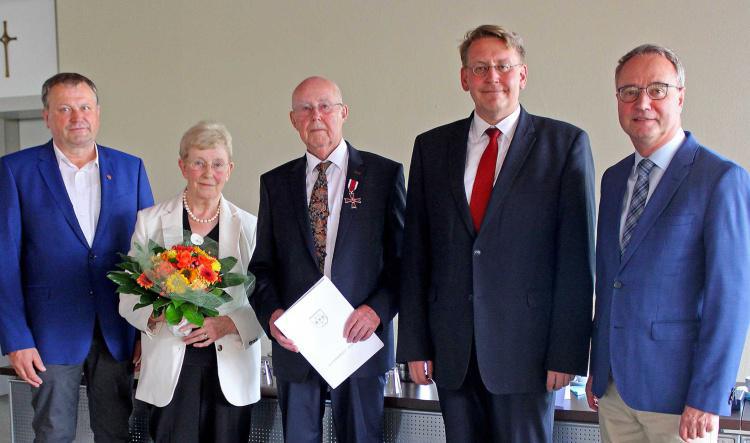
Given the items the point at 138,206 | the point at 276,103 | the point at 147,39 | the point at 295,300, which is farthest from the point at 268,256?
the point at 147,39

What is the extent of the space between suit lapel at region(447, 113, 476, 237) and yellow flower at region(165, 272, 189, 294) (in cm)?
92

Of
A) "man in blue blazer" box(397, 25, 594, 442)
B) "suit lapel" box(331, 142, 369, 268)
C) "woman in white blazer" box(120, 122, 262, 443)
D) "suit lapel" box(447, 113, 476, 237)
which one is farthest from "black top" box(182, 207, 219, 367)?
"suit lapel" box(447, 113, 476, 237)

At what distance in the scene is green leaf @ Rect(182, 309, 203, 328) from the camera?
92.1 inches

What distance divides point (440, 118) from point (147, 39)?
242 cm

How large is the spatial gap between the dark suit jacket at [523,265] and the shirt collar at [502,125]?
0.04 m

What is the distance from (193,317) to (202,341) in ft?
0.63

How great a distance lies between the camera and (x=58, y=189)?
8.82 feet

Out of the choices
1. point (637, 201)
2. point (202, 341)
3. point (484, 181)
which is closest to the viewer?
point (637, 201)

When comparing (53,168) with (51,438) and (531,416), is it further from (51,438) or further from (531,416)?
(531,416)

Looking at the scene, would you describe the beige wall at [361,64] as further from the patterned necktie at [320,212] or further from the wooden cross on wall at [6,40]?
the patterned necktie at [320,212]

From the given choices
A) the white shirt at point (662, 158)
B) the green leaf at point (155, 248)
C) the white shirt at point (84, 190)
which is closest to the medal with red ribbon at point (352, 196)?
the green leaf at point (155, 248)

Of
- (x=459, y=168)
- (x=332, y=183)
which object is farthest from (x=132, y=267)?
(x=459, y=168)

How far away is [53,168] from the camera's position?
2715 mm

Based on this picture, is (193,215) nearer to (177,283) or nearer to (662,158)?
(177,283)
